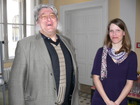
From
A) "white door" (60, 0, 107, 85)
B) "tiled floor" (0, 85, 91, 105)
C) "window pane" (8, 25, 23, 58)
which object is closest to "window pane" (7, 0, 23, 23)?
"window pane" (8, 25, 23, 58)

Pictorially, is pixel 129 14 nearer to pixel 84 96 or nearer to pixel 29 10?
pixel 84 96

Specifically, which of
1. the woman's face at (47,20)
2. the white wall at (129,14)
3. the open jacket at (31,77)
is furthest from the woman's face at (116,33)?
the white wall at (129,14)

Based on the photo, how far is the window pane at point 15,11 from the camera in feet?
14.8

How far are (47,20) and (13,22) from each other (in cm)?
338

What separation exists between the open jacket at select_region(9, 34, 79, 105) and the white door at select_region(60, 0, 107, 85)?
9.76 ft

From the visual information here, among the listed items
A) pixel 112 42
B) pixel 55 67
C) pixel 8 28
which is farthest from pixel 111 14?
pixel 55 67

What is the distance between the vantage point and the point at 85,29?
15.7 feet

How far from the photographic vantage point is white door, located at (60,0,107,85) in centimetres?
442

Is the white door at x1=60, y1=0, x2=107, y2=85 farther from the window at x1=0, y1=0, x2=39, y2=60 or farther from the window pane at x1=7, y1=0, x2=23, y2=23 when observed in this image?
the window pane at x1=7, y1=0, x2=23, y2=23

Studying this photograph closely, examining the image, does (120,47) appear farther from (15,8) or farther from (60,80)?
(15,8)

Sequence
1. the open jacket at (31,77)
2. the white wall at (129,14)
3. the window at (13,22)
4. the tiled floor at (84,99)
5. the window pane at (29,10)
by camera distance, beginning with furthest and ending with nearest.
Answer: the window pane at (29,10), the window at (13,22), the tiled floor at (84,99), the white wall at (129,14), the open jacket at (31,77)

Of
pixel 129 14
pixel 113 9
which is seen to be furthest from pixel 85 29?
pixel 129 14

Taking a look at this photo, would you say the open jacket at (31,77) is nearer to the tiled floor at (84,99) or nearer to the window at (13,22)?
the tiled floor at (84,99)

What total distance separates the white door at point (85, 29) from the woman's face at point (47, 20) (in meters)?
2.81
